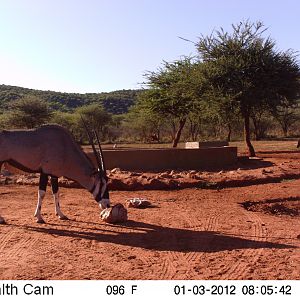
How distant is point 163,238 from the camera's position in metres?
8.09

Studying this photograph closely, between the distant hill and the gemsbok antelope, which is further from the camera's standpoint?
the distant hill

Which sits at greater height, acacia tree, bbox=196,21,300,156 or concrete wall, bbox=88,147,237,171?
acacia tree, bbox=196,21,300,156

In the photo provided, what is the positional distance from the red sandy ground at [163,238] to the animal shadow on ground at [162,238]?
0.05ft

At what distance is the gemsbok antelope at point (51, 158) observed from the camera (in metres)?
9.54

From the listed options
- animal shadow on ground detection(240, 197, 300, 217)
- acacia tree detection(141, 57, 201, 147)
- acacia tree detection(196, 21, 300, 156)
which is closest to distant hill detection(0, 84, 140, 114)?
acacia tree detection(141, 57, 201, 147)

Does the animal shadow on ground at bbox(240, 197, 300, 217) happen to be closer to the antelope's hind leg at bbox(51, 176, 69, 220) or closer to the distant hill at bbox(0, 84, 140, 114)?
the antelope's hind leg at bbox(51, 176, 69, 220)

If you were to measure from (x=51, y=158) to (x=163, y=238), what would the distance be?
3.03 m

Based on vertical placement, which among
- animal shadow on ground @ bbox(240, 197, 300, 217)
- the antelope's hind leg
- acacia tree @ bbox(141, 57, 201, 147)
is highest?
acacia tree @ bbox(141, 57, 201, 147)

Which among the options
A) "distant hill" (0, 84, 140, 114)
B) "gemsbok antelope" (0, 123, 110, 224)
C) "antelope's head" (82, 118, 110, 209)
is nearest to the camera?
"antelope's head" (82, 118, 110, 209)

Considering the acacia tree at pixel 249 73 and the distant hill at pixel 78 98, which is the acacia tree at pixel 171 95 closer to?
the acacia tree at pixel 249 73

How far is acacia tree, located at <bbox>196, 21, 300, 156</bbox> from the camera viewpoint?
23.2 metres

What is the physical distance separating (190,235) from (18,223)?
11.3 feet

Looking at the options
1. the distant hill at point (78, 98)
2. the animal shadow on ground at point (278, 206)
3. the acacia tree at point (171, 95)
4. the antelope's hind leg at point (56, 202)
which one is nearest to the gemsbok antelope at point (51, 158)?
the antelope's hind leg at point (56, 202)

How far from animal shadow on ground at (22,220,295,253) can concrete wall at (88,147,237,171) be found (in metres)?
8.75
